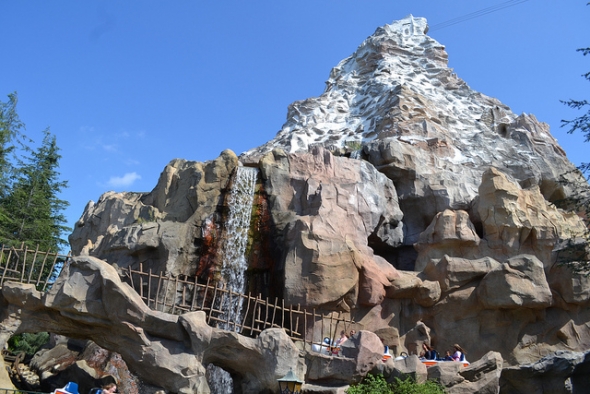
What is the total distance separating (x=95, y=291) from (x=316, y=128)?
23172 millimetres

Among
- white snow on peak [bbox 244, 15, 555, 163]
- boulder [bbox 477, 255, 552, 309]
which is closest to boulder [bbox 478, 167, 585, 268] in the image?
boulder [bbox 477, 255, 552, 309]

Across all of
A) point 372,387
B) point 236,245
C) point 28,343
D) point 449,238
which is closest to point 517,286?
point 449,238

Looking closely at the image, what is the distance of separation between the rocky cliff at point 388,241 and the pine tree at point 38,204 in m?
5.80

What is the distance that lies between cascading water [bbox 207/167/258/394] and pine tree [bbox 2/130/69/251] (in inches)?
561

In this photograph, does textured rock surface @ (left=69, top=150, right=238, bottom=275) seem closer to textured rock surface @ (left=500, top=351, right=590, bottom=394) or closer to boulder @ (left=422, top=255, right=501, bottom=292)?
boulder @ (left=422, top=255, right=501, bottom=292)

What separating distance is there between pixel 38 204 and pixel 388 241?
2047 centimetres

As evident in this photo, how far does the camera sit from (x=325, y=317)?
14961 mm

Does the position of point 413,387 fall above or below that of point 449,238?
below

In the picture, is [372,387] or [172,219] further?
[172,219]

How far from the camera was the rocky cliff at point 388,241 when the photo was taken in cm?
1695

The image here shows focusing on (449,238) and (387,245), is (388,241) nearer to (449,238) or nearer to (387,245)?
(387,245)

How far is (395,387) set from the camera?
12.0m

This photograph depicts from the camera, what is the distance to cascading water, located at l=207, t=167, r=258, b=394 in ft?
53.1

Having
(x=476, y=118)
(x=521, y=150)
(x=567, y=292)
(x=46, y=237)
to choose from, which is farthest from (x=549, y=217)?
(x=46, y=237)
